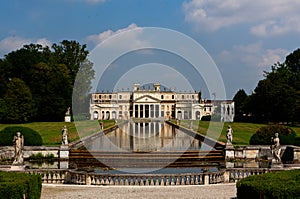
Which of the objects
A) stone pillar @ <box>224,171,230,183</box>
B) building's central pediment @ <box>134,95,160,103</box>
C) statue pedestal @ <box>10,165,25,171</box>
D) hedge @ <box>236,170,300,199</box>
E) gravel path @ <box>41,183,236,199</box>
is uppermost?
building's central pediment @ <box>134,95,160,103</box>

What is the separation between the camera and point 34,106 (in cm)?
5138

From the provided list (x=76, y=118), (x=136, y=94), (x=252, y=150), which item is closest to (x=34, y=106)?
(x=76, y=118)

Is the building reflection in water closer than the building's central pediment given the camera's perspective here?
Yes

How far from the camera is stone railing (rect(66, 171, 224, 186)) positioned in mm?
13117

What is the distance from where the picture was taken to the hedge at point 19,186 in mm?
8125

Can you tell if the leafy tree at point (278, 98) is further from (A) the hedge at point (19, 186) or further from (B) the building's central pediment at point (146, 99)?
(B) the building's central pediment at point (146, 99)

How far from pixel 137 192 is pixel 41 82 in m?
45.1

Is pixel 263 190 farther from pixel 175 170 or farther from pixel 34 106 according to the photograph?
pixel 34 106

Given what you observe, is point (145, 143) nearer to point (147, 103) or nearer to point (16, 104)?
point (16, 104)

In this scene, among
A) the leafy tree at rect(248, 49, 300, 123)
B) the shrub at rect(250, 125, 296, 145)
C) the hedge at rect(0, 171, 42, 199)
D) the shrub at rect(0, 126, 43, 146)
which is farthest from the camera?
the leafy tree at rect(248, 49, 300, 123)

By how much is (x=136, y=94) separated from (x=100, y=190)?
89055mm

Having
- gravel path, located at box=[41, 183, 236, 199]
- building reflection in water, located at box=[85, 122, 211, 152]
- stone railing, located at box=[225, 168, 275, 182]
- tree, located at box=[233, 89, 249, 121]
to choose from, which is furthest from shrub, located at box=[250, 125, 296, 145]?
tree, located at box=[233, 89, 249, 121]

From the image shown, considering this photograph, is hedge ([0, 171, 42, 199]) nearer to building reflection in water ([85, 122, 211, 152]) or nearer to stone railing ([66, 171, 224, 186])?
stone railing ([66, 171, 224, 186])

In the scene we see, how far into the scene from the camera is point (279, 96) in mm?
49406
